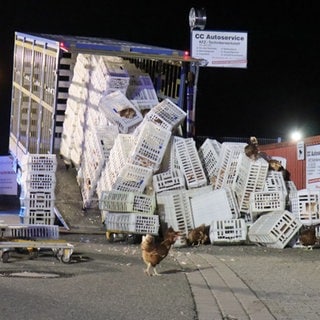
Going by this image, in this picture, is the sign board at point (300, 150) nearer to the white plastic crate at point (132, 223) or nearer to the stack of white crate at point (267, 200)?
the stack of white crate at point (267, 200)

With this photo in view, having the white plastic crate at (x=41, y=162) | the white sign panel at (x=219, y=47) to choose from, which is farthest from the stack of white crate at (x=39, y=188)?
the white sign panel at (x=219, y=47)

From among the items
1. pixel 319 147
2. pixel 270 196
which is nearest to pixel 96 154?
pixel 270 196

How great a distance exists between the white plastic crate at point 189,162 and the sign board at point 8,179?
532cm

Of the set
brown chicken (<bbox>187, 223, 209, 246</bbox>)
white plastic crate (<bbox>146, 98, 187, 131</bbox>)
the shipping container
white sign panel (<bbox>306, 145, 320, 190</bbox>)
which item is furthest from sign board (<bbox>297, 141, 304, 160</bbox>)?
brown chicken (<bbox>187, 223, 209, 246</bbox>)

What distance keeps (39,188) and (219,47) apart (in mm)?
9828

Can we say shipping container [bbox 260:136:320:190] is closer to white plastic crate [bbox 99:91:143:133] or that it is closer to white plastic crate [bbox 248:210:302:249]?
white plastic crate [bbox 248:210:302:249]

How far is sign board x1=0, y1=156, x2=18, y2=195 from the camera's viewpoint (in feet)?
55.9

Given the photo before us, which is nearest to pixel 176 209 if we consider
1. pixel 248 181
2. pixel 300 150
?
pixel 248 181

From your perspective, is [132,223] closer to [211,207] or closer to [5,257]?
[211,207]

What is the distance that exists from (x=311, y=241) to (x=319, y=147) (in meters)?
2.12

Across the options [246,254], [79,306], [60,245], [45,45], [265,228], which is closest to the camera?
[79,306]

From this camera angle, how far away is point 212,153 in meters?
13.9

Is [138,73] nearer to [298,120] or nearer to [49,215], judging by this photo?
[49,215]

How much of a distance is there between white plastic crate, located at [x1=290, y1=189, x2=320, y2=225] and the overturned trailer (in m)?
3.10
